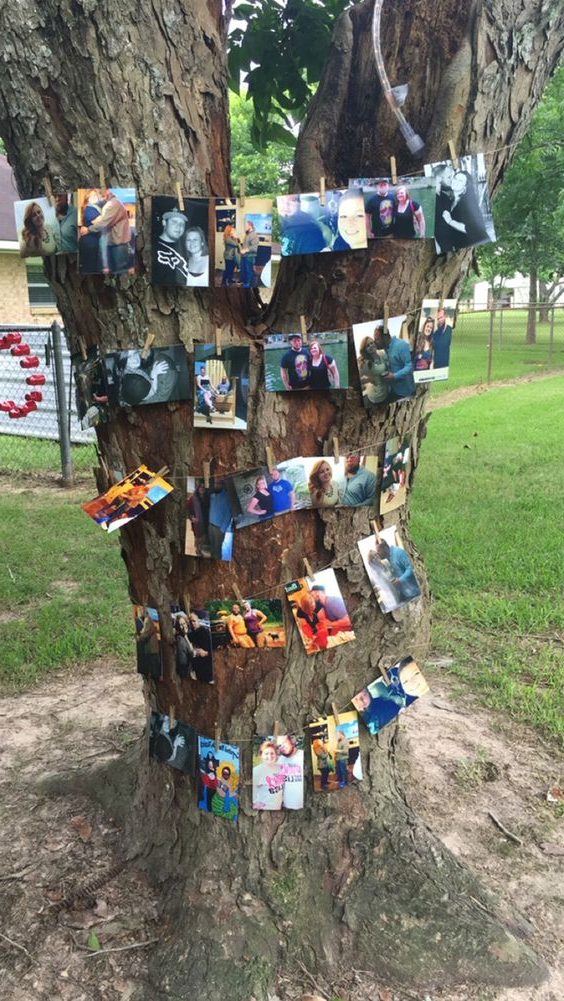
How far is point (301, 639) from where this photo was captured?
199 centimetres

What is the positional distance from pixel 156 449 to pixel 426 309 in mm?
734

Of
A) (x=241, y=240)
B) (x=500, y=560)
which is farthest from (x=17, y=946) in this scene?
(x=500, y=560)

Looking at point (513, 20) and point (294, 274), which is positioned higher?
point (513, 20)

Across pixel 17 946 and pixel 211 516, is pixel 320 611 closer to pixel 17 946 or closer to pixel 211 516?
pixel 211 516

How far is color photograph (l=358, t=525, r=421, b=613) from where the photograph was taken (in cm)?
201

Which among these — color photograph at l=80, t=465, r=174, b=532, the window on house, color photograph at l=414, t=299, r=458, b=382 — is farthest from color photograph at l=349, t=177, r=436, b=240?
the window on house

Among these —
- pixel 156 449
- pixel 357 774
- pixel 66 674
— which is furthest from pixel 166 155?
pixel 66 674

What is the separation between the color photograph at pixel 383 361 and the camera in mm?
1765

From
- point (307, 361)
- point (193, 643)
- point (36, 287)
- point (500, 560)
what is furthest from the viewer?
point (36, 287)

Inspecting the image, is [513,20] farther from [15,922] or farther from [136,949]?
[15,922]

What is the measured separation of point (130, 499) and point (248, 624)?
432 millimetres

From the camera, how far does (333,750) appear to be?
207cm

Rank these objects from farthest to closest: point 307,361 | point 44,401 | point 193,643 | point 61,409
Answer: point 44,401, point 61,409, point 193,643, point 307,361

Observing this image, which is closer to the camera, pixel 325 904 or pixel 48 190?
pixel 48 190
